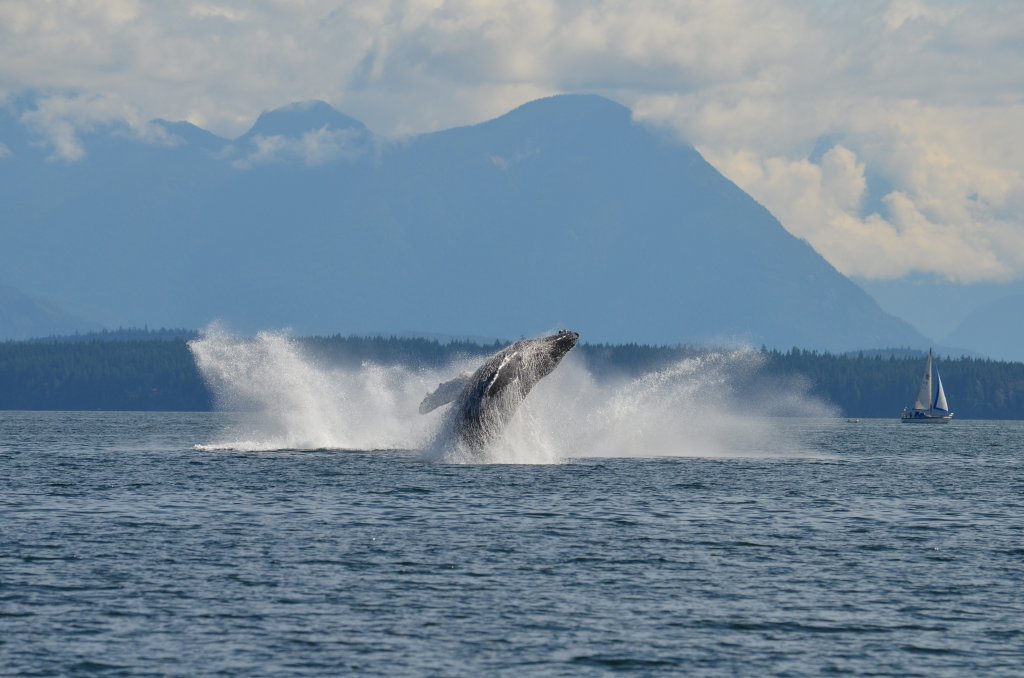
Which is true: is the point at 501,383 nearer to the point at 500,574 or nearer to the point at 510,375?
the point at 510,375

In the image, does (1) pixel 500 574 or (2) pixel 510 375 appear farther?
(2) pixel 510 375

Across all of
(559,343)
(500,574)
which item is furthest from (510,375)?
(500,574)

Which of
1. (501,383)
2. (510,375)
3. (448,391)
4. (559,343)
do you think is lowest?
(501,383)

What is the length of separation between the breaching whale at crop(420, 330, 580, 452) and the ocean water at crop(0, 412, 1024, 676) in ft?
9.02

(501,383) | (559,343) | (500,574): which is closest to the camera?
(500,574)

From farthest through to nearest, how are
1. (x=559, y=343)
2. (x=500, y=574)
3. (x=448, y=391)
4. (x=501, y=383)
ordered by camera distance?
1. (x=448, y=391)
2. (x=559, y=343)
3. (x=501, y=383)
4. (x=500, y=574)

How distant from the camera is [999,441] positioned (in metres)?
146

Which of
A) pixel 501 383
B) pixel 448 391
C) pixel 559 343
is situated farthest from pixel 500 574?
pixel 448 391

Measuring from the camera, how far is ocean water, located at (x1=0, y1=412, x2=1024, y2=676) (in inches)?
1206

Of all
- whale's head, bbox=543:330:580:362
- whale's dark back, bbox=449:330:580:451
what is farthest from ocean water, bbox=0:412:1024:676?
whale's head, bbox=543:330:580:362

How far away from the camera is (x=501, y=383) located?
207ft

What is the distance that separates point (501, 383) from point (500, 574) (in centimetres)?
2368

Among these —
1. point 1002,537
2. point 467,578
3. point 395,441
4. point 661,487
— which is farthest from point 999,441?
point 467,578

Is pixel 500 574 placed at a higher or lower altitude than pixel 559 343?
lower
